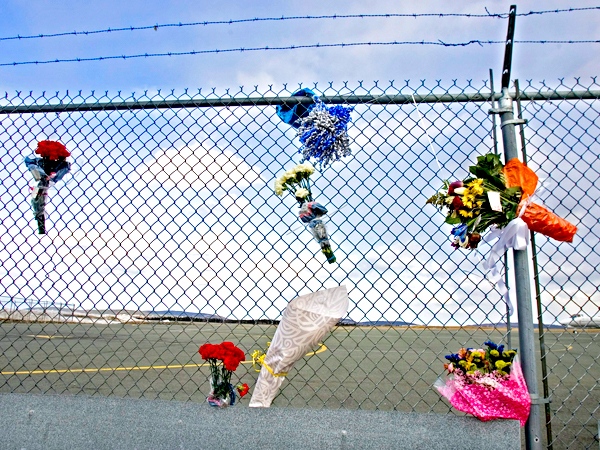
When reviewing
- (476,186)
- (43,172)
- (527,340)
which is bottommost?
(527,340)

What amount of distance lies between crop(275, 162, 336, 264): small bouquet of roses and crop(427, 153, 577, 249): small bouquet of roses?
60 cm

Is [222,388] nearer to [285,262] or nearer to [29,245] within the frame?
[285,262]

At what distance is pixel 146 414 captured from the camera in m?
2.43

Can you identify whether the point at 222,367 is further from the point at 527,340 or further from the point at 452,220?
the point at 527,340

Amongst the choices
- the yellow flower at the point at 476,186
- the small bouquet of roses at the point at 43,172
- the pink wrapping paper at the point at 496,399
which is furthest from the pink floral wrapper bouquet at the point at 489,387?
the small bouquet of roses at the point at 43,172

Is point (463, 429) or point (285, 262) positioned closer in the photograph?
point (463, 429)

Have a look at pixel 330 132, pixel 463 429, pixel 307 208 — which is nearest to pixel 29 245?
pixel 307 208

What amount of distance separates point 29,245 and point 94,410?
1.02 meters

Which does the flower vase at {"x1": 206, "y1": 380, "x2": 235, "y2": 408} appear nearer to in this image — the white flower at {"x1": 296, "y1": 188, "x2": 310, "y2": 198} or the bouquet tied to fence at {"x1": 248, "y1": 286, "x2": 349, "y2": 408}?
the bouquet tied to fence at {"x1": 248, "y1": 286, "x2": 349, "y2": 408}

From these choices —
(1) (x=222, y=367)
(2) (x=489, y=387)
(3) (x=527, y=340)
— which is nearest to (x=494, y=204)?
(3) (x=527, y=340)

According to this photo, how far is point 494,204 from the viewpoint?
7.29 ft

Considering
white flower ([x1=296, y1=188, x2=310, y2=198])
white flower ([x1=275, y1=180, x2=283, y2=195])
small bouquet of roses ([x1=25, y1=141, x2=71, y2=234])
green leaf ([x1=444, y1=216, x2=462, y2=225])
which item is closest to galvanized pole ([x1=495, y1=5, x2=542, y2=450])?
green leaf ([x1=444, y1=216, x2=462, y2=225])

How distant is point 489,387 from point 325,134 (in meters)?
1.43

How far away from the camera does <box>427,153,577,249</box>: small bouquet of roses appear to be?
2.23 meters
